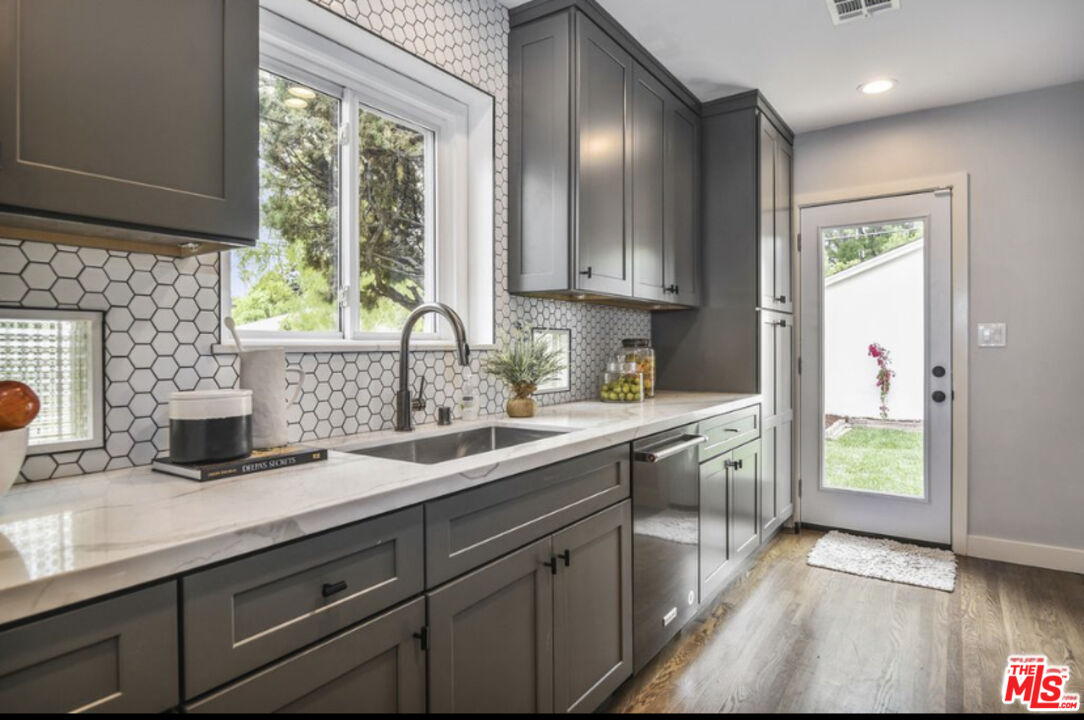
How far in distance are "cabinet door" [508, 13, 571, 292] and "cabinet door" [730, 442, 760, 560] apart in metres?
Answer: 1.28

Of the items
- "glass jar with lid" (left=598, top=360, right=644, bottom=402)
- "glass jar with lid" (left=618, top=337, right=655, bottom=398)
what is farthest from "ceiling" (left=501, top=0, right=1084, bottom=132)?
"glass jar with lid" (left=598, top=360, right=644, bottom=402)

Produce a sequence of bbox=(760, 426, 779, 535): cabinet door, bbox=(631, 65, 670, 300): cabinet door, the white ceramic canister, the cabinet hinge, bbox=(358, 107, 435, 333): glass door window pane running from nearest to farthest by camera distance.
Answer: the cabinet hinge → the white ceramic canister → bbox=(358, 107, 435, 333): glass door window pane → bbox=(631, 65, 670, 300): cabinet door → bbox=(760, 426, 779, 535): cabinet door

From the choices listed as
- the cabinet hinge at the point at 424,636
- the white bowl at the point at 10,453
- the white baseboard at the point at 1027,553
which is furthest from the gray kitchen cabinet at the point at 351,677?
the white baseboard at the point at 1027,553

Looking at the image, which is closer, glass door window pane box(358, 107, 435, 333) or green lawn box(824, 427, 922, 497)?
glass door window pane box(358, 107, 435, 333)

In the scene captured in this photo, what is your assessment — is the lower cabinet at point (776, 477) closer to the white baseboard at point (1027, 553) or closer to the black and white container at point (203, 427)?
the white baseboard at point (1027, 553)

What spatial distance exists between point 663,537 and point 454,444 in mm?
819

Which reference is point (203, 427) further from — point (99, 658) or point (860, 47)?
point (860, 47)

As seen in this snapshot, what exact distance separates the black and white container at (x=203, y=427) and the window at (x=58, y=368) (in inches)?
8.1

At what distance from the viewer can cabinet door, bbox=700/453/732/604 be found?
2518 millimetres

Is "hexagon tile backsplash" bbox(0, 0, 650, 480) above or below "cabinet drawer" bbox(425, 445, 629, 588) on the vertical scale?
above

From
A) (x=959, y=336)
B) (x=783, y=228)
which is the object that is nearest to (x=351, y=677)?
(x=783, y=228)

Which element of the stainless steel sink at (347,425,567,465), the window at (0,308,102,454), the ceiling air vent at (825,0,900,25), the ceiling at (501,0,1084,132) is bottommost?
the stainless steel sink at (347,425,567,465)

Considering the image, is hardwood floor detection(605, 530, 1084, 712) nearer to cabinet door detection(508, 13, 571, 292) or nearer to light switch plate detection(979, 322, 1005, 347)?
light switch plate detection(979, 322, 1005, 347)

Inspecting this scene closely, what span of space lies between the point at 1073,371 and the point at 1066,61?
4.99 ft
